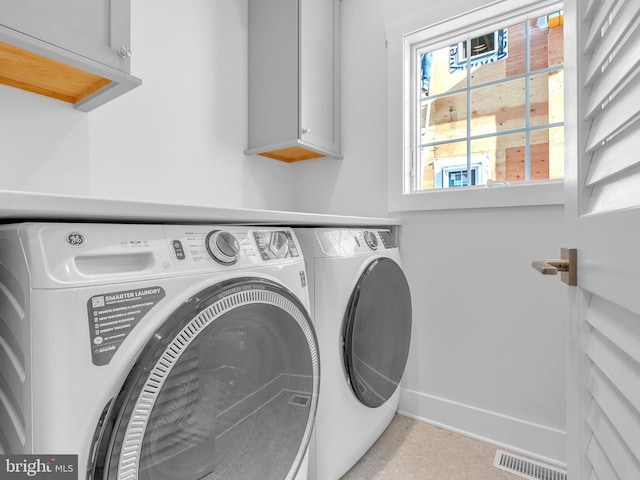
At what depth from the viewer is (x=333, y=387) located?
121cm

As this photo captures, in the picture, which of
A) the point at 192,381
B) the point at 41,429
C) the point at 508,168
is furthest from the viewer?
the point at 508,168

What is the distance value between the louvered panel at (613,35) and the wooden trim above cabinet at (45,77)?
1.38m

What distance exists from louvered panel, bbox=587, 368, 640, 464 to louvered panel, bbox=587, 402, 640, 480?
0.01 metres

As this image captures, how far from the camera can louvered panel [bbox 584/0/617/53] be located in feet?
1.84

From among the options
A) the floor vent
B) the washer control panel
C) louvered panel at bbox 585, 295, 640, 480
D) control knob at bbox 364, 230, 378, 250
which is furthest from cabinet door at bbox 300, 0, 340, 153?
the floor vent

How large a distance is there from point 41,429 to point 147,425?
0.51 feet

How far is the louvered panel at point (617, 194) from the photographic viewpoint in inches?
18.5

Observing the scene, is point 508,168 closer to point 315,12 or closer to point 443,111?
point 443,111

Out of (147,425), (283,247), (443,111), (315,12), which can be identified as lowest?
(147,425)

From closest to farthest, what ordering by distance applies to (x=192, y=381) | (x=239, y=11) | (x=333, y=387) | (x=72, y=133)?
(x=192, y=381), (x=333, y=387), (x=72, y=133), (x=239, y=11)

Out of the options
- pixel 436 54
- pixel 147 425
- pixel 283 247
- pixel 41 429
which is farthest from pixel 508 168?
pixel 41 429

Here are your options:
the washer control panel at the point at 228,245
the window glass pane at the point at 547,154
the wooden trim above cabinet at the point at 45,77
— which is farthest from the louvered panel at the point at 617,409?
the wooden trim above cabinet at the point at 45,77

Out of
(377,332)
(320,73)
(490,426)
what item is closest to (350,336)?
(377,332)

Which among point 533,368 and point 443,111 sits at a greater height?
point 443,111
